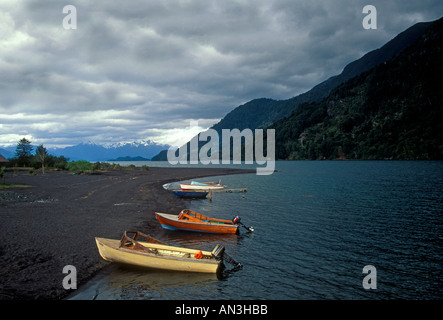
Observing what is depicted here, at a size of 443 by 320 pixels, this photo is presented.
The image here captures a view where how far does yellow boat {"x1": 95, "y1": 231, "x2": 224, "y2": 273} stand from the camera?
1738 centimetres

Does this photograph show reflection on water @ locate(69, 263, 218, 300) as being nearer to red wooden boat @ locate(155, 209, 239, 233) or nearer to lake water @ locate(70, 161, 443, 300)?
lake water @ locate(70, 161, 443, 300)

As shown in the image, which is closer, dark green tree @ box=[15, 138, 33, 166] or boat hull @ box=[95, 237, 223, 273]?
boat hull @ box=[95, 237, 223, 273]

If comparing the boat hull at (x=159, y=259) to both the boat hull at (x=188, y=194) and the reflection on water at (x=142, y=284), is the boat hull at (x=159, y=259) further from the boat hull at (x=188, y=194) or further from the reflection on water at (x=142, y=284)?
the boat hull at (x=188, y=194)

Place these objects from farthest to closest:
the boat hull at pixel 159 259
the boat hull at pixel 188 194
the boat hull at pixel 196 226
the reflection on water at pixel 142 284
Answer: the boat hull at pixel 188 194 < the boat hull at pixel 196 226 < the boat hull at pixel 159 259 < the reflection on water at pixel 142 284

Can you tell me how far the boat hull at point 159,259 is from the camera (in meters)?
17.3

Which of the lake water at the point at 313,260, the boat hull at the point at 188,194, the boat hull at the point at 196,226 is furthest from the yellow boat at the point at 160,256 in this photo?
the boat hull at the point at 188,194

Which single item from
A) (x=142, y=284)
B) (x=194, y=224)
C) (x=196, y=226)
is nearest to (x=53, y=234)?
(x=142, y=284)

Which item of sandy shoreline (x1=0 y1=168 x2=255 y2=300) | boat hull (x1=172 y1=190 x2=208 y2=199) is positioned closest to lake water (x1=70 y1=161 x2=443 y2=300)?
sandy shoreline (x1=0 y1=168 x2=255 y2=300)

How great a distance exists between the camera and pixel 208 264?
1727 cm

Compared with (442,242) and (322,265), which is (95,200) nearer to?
(322,265)
